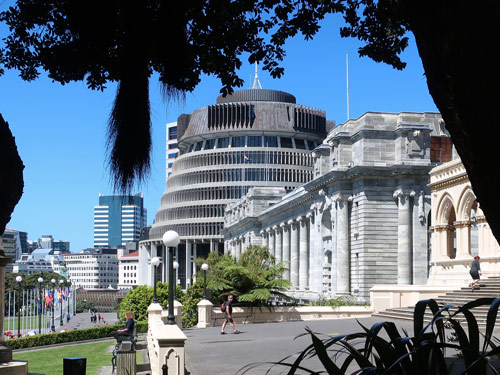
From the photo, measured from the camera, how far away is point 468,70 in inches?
124

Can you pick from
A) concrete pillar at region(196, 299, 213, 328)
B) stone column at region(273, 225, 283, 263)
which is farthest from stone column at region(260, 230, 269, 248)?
concrete pillar at region(196, 299, 213, 328)

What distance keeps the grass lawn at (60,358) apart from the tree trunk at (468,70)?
23636 millimetres

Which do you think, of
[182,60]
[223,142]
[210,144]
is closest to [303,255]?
[223,142]

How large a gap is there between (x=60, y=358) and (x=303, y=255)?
38874 millimetres

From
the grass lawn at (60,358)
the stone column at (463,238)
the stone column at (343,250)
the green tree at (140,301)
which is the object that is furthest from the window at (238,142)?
the stone column at (463,238)

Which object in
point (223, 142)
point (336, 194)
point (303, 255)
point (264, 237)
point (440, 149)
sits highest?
point (223, 142)

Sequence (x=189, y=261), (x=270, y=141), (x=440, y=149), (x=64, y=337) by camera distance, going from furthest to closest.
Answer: (x=189, y=261), (x=270, y=141), (x=440, y=149), (x=64, y=337)

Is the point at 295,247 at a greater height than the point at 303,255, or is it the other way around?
the point at 295,247

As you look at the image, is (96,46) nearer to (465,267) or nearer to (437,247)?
(465,267)

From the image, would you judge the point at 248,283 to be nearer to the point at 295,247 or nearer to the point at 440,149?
the point at 440,149

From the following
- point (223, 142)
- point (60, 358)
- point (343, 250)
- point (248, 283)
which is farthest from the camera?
point (223, 142)

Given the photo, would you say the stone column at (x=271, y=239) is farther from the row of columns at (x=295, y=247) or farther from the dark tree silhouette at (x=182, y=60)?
the dark tree silhouette at (x=182, y=60)

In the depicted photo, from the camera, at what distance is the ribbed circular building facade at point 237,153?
126938 mm

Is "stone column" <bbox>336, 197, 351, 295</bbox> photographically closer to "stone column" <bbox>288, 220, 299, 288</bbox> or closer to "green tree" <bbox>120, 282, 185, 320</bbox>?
"green tree" <bbox>120, 282, 185, 320</bbox>
